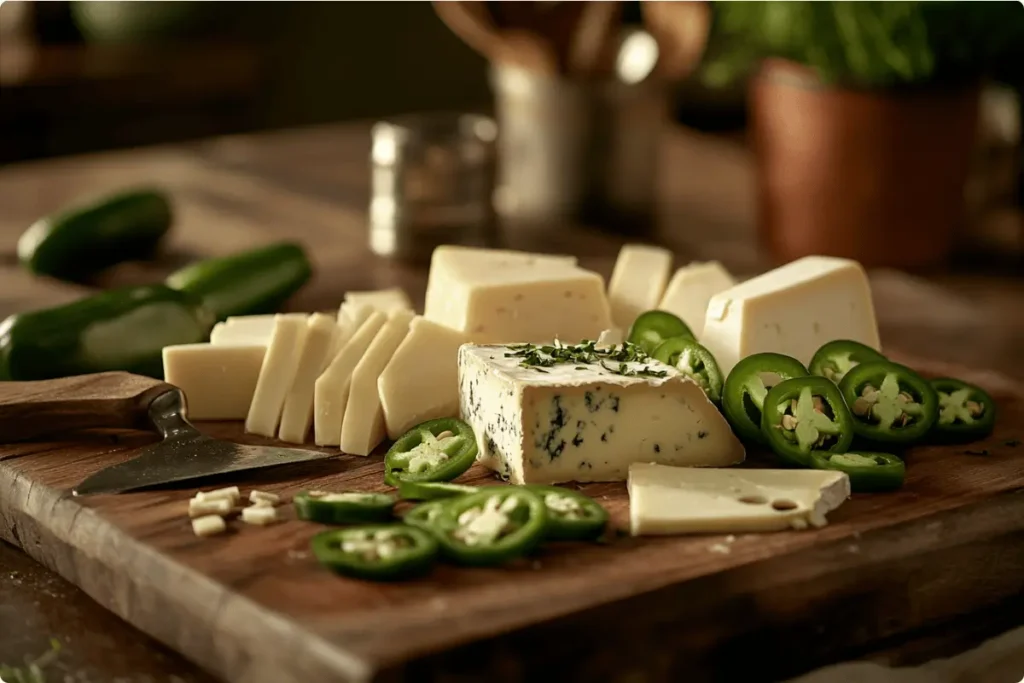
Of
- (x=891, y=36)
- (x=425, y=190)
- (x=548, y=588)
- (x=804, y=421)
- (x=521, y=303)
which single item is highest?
(x=891, y=36)

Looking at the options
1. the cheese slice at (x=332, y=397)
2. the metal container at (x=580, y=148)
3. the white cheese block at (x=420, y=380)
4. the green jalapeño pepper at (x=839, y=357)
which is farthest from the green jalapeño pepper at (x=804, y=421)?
the metal container at (x=580, y=148)

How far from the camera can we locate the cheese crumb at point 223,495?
1.88 m

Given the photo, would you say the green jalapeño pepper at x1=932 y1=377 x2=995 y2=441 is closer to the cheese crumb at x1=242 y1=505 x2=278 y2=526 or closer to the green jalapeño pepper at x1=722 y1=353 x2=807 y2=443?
the green jalapeño pepper at x1=722 y1=353 x2=807 y2=443

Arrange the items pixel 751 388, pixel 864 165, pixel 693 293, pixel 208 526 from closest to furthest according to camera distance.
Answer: pixel 208 526 < pixel 751 388 < pixel 693 293 < pixel 864 165

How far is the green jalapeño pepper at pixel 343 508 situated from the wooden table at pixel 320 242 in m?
0.26

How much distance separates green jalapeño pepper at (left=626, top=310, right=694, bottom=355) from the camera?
2346mm

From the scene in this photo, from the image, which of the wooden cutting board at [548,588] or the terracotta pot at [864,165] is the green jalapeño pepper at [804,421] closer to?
the wooden cutting board at [548,588]

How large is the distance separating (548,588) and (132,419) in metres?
0.85

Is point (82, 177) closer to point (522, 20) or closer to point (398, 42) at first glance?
point (522, 20)

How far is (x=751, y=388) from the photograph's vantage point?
2.13 metres

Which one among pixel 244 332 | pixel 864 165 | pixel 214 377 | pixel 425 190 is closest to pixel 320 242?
pixel 425 190

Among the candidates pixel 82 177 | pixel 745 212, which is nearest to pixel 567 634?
pixel 745 212

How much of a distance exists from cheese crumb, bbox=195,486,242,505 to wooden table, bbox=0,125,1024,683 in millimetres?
202

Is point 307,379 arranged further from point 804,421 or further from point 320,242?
point 320,242
